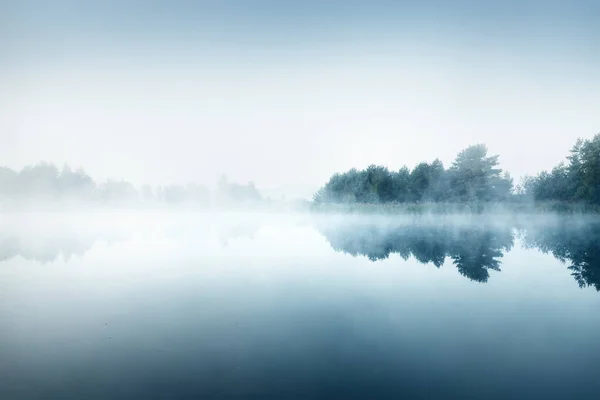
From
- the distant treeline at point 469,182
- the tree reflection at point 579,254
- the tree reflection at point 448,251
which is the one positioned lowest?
the tree reflection at point 579,254

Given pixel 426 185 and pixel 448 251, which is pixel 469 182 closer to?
pixel 426 185

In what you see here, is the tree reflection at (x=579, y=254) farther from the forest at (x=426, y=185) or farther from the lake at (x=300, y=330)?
the forest at (x=426, y=185)

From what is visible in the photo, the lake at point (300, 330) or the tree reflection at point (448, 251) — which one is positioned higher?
the lake at point (300, 330)

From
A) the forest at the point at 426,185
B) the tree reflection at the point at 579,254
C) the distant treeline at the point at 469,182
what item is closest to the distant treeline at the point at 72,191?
the forest at the point at 426,185

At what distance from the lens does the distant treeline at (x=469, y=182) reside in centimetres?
6462

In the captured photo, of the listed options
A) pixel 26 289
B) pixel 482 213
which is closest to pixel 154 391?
pixel 26 289

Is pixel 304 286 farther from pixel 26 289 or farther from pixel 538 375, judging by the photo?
pixel 26 289

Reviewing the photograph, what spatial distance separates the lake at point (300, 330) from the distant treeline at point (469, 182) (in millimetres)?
56000

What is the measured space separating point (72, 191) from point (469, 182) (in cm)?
12680

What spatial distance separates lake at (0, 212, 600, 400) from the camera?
7070 mm

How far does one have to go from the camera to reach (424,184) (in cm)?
8962

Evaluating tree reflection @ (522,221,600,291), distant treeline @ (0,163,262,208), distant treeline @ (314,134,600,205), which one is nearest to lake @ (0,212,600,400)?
tree reflection @ (522,221,600,291)

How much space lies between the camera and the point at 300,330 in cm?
1014

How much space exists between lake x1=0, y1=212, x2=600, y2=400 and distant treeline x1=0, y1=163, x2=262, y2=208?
381 feet
